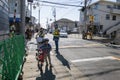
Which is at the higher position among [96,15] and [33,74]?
[96,15]

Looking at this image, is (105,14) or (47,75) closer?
(47,75)

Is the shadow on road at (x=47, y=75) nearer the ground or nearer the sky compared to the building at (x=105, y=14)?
nearer the ground

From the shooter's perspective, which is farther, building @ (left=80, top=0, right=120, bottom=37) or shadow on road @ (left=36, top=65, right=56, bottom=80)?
building @ (left=80, top=0, right=120, bottom=37)

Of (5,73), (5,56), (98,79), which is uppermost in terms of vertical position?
(5,56)

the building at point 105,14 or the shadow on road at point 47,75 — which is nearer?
the shadow on road at point 47,75

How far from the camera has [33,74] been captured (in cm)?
979

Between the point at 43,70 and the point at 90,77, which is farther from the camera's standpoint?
the point at 43,70

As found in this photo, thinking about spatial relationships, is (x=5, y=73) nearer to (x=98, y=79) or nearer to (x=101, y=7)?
(x=98, y=79)

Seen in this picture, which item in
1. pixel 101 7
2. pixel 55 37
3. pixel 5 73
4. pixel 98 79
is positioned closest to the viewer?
pixel 5 73

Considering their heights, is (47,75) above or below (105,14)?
below

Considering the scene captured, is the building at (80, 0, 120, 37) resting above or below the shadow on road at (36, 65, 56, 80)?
above

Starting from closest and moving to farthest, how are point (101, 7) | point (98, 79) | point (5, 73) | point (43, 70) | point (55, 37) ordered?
point (5, 73) → point (98, 79) → point (43, 70) → point (55, 37) → point (101, 7)

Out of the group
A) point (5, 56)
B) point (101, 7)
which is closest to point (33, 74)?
point (5, 56)

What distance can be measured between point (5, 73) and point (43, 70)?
496 cm
